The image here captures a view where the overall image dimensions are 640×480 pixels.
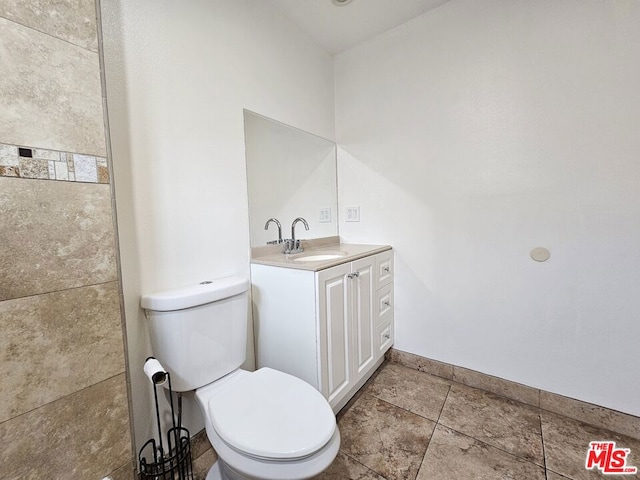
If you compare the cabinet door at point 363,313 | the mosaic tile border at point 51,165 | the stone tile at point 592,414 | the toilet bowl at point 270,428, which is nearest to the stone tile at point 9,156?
the mosaic tile border at point 51,165

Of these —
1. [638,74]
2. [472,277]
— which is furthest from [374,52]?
[472,277]

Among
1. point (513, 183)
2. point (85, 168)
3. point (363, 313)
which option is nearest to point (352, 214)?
point (363, 313)

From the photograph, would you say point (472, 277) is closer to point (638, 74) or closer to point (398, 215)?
point (398, 215)

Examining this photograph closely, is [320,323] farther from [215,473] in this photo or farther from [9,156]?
[9,156]

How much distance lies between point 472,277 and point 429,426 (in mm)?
853

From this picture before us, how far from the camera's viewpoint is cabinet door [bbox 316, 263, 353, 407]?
125cm

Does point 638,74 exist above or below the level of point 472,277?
above

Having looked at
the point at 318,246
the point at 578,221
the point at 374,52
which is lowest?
the point at 318,246

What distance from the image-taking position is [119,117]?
3.27 ft

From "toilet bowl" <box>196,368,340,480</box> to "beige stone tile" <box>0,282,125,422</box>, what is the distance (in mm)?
370

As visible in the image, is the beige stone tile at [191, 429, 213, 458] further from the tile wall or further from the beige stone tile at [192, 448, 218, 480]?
the tile wall

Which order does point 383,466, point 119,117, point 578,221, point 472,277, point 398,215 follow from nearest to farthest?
point 119,117
point 383,466
point 578,221
point 472,277
point 398,215

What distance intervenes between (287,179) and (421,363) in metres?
1.58
